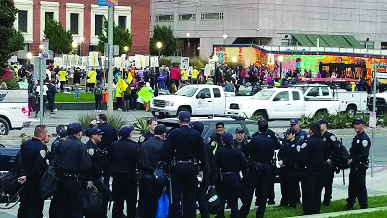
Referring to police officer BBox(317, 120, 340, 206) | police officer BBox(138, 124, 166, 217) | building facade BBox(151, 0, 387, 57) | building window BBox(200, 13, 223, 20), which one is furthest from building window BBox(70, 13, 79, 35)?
police officer BBox(138, 124, 166, 217)

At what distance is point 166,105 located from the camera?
113ft

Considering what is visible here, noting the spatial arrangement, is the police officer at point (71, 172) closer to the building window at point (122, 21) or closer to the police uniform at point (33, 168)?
the police uniform at point (33, 168)

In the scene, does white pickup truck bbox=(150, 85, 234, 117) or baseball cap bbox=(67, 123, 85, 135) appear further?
white pickup truck bbox=(150, 85, 234, 117)

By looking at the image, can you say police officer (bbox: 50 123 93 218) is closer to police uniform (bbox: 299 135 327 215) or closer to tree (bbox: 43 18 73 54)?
police uniform (bbox: 299 135 327 215)

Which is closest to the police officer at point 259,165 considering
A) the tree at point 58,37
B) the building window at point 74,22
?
the tree at point 58,37

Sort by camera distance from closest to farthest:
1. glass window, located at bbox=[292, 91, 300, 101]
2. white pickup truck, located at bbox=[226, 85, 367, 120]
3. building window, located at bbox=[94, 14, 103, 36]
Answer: white pickup truck, located at bbox=[226, 85, 367, 120], glass window, located at bbox=[292, 91, 300, 101], building window, located at bbox=[94, 14, 103, 36]

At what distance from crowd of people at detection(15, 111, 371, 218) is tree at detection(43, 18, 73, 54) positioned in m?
53.5

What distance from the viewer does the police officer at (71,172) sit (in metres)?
12.0

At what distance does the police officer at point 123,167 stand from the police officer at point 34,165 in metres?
1.30

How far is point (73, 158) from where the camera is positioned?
12.0 m

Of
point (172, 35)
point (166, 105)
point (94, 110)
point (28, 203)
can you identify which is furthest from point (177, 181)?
point (172, 35)

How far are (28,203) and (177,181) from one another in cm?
244

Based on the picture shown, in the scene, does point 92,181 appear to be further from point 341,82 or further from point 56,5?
point 56,5

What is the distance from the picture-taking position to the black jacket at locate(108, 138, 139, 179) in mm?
13156
